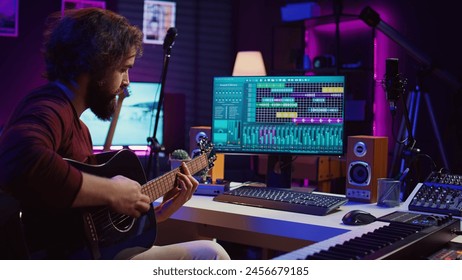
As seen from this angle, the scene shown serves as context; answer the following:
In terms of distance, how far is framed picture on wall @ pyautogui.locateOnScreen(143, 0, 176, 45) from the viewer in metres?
4.72

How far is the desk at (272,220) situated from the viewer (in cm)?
166

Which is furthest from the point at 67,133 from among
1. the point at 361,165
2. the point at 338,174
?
the point at 338,174

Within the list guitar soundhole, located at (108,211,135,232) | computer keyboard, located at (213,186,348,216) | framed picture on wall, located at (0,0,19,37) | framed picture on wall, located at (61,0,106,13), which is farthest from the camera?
framed picture on wall, located at (61,0,106,13)

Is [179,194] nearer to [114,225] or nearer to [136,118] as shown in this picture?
[114,225]

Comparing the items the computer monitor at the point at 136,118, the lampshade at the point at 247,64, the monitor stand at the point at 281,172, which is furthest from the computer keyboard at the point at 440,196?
the lampshade at the point at 247,64

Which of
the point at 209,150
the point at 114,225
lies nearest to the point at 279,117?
the point at 209,150

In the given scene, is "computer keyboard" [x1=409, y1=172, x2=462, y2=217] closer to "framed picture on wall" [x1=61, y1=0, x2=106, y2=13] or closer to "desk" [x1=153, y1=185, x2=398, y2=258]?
"desk" [x1=153, y1=185, x2=398, y2=258]

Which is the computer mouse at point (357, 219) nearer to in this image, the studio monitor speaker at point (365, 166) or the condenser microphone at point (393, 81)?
the studio monitor speaker at point (365, 166)

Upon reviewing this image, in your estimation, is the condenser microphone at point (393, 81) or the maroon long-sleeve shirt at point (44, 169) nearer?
the maroon long-sleeve shirt at point (44, 169)

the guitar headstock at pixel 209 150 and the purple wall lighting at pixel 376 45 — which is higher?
the purple wall lighting at pixel 376 45

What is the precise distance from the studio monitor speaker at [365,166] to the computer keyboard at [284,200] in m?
0.17

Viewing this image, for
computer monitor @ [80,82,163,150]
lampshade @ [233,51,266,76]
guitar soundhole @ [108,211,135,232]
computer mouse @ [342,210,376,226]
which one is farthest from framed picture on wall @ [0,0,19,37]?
computer mouse @ [342,210,376,226]

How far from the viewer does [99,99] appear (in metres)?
1.64

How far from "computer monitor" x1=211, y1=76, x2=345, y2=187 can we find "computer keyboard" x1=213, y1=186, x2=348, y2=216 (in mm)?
247
